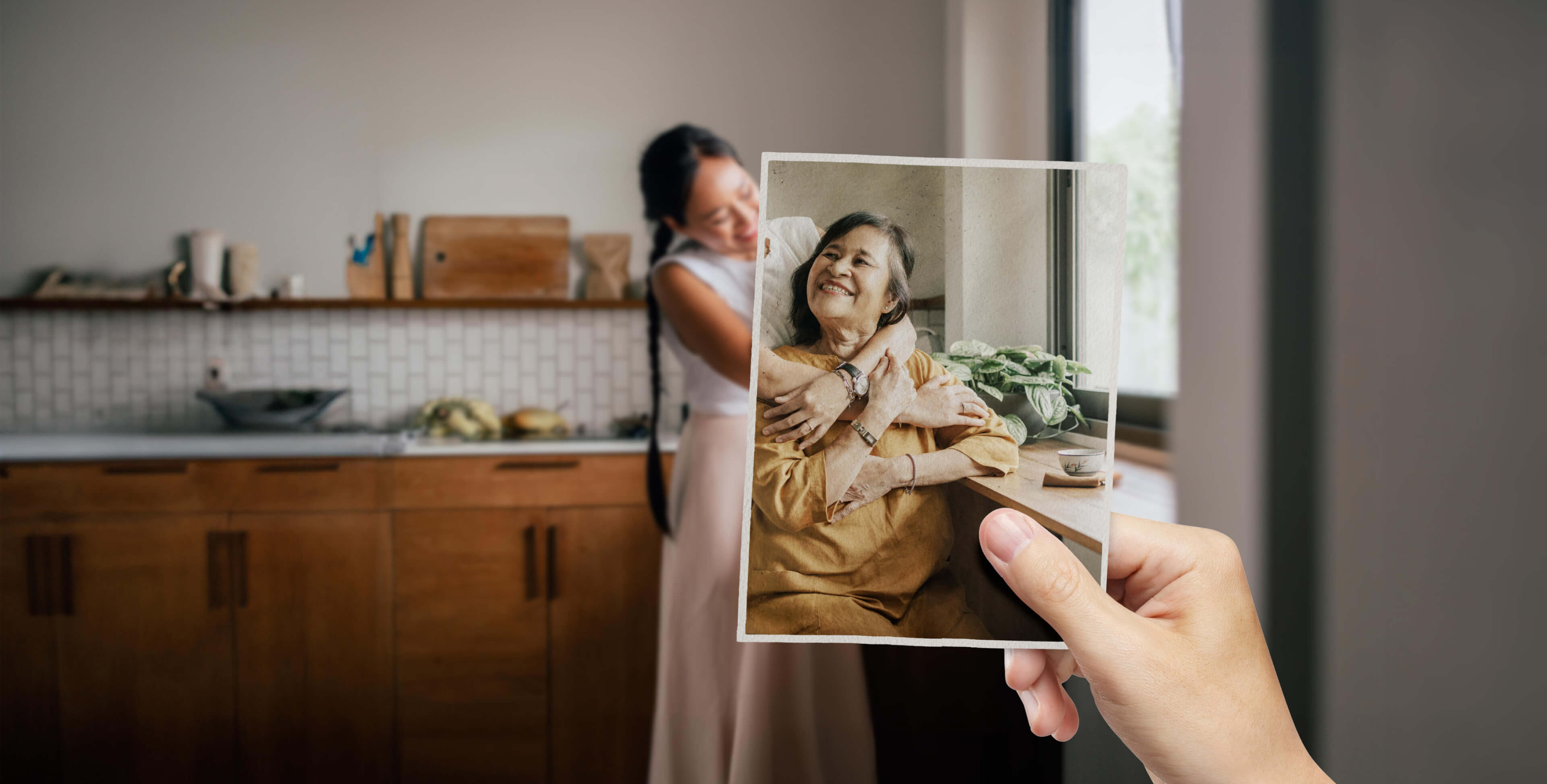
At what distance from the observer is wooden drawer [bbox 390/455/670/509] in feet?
6.01

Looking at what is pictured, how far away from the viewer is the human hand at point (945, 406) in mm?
371

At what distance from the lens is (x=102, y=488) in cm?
176

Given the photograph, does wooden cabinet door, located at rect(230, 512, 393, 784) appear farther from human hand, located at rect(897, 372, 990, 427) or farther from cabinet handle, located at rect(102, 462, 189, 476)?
human hand, located at rect(897, 372, 990, 427)

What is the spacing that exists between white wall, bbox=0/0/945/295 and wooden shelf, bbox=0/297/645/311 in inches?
4.9

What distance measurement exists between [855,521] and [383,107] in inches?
102

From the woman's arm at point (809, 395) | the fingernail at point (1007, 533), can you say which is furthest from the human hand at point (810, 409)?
the fingernail at point (1007, 533)

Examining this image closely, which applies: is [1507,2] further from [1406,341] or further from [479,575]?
[479,575]

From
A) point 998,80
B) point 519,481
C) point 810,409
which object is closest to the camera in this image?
point 810,409

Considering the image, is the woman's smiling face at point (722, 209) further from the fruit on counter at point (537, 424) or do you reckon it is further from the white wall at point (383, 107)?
the white wall at point (383, 107)

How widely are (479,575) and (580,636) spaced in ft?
1.02

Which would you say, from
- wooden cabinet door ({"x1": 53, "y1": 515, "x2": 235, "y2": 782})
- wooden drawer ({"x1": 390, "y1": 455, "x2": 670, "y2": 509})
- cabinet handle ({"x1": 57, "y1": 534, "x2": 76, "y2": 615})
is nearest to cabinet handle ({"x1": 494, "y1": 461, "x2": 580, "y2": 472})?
wooden drawer ({"x1": 390, "y1": 455, "x2": 670, "y2": 509})

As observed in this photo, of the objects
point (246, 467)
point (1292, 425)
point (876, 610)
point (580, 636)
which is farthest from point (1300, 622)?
point (246, 467)

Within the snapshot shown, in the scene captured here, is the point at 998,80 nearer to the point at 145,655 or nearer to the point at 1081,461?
the point at 1081,461

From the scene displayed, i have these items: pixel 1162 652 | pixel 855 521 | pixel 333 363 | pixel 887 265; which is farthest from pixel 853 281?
pixel 333 363
